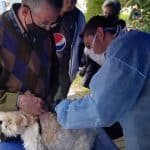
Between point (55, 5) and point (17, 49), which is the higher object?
point (55, 5)

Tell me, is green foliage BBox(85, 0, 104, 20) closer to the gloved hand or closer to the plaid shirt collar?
the plaid shirt collar

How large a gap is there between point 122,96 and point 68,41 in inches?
82.6

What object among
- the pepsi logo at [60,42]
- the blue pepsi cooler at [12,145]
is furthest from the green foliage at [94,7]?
the blue pepsi cooler at [12,145]

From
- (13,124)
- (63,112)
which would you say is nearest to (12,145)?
(13,124)

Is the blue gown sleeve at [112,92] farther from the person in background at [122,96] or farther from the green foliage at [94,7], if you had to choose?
the green foliage at [94,7]

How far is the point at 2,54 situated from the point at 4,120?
0.41 m

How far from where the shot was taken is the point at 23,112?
2.88 meters

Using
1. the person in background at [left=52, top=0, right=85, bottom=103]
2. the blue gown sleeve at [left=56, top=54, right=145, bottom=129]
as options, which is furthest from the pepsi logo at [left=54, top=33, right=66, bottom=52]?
the blue gown sleeve at [left=56, top=54, right=145, bottom=129]

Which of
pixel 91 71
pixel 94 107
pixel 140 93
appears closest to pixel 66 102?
pixel 94 107

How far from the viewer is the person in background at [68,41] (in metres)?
4.25

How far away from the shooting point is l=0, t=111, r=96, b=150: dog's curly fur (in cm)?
278

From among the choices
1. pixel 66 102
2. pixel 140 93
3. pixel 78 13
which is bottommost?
pixel 78 13

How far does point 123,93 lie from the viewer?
2285 mm

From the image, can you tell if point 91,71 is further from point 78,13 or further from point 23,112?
point 23,112
